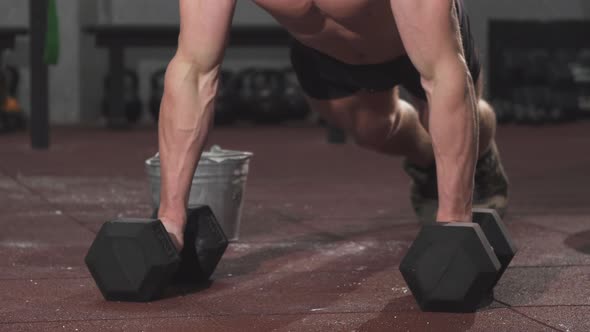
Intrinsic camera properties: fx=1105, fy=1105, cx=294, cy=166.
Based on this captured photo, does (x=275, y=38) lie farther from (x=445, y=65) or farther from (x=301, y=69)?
(x=445, y=65)

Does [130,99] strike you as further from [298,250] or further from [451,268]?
[451,268]

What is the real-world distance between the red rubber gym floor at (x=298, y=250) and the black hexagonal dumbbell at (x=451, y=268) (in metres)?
0.04

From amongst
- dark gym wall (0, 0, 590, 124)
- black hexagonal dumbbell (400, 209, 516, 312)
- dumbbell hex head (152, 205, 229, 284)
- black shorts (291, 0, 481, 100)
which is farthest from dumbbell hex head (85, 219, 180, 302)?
dark gym wall (0, 0, 590, 124)

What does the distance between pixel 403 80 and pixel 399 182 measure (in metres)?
2.32

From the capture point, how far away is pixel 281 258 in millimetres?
3111

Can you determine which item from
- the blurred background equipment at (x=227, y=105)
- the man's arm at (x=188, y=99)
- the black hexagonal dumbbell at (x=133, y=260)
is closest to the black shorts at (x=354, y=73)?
the man's arm at (x=188, y=99)

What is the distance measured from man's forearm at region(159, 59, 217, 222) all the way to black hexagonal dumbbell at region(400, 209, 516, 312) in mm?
530

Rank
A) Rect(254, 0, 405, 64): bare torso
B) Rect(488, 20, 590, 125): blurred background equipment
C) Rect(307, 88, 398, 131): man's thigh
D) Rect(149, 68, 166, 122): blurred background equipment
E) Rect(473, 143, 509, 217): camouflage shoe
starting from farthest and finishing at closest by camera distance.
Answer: Rect(488, 20, 590, 125): blurred background equipment → Rect(149, 68, 166, 122): blurred background equipment → Rect(473, 143, 509, 217): camouflage shoe → Rect(307, 88, 398, 131): man's thigh → Rect(254, 0, 405, 64): bare torso

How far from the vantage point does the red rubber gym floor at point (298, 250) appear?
7.56ft

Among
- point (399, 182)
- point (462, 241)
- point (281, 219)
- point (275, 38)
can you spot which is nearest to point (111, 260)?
point (462, 241)

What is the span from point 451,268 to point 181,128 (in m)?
0.67

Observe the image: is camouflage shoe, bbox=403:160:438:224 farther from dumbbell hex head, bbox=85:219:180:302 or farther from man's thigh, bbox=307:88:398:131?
dumbbell hex head, bbox=85:219:180:302

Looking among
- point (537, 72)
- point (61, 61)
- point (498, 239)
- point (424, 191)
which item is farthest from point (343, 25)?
point (537, 72)

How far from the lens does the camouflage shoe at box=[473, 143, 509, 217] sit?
348 cm
